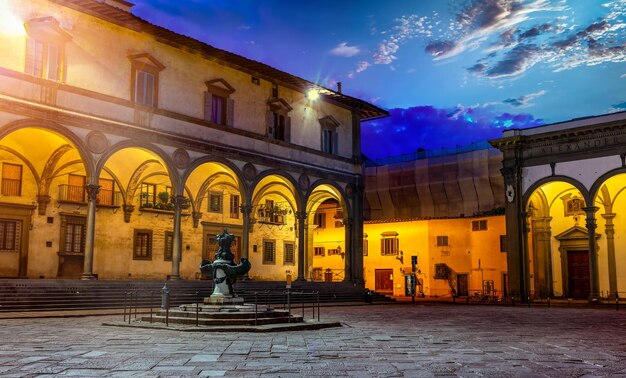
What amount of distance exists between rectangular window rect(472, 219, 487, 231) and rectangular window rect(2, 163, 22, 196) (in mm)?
25940

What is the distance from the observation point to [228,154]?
2853 cm

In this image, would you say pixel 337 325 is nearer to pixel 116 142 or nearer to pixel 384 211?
pixel 116 142

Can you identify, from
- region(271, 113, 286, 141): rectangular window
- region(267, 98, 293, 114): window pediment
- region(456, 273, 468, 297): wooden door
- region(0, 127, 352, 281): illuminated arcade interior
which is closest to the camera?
region(0, 127, 352, 281): illuminated arcade interior

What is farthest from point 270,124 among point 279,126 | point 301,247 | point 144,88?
point 144,88

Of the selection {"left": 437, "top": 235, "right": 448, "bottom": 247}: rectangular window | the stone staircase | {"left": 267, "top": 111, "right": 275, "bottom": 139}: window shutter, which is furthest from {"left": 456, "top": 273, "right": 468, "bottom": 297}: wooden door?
{"left": 267, "top": 111, "right": 275, "bottom": 139}: window shutter

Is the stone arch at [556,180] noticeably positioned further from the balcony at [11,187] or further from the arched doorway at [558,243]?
the balcony at [11,187]

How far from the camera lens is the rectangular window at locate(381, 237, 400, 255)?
41656mm

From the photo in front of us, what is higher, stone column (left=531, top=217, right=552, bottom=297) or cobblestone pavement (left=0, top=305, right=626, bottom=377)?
stone column (left=531, top=217, right=552, bottom=297)

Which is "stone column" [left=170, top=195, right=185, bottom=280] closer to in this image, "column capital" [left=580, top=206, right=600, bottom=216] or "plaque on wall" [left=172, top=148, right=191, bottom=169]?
"plaque on wall" [left=172, top=148, right=191, bottom=169]

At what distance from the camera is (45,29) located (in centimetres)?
2202

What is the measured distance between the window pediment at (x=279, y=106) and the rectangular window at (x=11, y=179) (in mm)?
11877

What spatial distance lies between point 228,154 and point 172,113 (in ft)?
11.2

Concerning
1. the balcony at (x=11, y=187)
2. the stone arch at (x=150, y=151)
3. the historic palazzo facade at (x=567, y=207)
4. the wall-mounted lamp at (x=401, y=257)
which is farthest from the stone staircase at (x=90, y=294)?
the wall-mounted lamp at (x=401, y=257)

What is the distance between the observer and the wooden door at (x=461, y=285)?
128 feet
